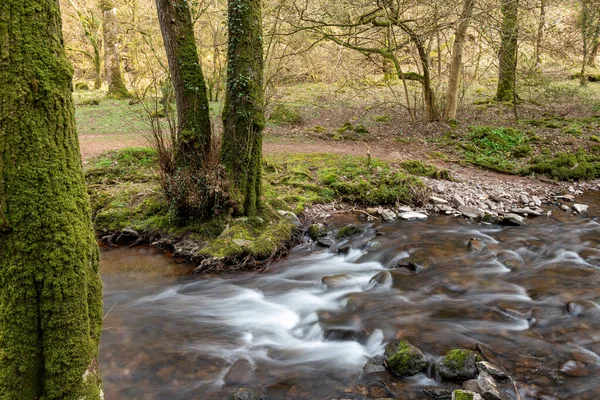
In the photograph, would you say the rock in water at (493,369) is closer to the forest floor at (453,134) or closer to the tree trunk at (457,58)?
the forest floor at (453,134)

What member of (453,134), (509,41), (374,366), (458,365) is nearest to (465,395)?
(458,365)

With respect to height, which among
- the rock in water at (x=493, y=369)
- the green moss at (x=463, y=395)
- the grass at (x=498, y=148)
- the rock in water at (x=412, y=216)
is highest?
the grass at (x=498, y=148)

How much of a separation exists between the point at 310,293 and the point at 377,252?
69.2 inches

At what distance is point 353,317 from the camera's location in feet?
19.1

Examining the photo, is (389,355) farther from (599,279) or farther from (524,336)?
(599,279)

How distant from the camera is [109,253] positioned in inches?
303

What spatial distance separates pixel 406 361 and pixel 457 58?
1199cm

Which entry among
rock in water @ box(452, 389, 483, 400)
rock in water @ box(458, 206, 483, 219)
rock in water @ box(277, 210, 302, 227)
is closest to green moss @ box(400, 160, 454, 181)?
rock in water @ box(458, 206, 483, 219)

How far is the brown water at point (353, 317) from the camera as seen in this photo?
4539mm

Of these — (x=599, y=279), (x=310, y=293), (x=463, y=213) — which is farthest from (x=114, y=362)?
Answer: (x=463, y=213)

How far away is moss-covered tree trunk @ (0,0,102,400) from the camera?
7.73 feet

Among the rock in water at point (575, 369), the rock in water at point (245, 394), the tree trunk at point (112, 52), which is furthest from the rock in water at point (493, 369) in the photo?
the tree trunk at point (112, 52)

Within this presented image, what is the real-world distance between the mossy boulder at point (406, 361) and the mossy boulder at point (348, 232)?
12.5 ft

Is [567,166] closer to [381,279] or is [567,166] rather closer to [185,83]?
[381,279]
